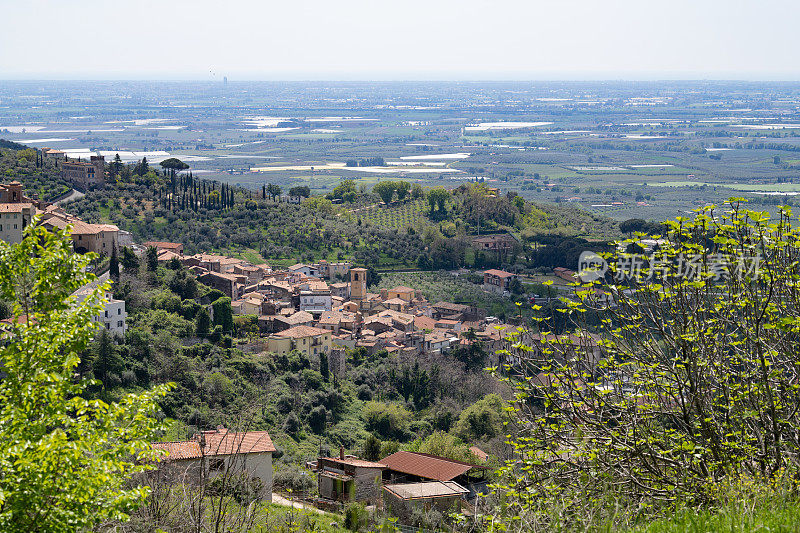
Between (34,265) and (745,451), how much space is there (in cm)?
530

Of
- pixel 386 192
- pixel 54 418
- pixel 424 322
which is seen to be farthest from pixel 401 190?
pixel 54 418

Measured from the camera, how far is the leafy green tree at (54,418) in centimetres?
552

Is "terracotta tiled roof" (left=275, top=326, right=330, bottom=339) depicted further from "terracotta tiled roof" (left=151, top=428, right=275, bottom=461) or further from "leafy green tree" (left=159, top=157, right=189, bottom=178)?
"leafy green tree" (left=159, top=157, right=189, bottom=178)

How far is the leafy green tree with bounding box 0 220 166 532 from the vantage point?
552cm

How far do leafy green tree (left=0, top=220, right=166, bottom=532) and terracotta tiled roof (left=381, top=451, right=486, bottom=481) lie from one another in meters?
9.58

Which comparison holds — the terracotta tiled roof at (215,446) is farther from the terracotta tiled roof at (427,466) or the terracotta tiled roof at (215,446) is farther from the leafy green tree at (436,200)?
the leafy green tree at (436,200)

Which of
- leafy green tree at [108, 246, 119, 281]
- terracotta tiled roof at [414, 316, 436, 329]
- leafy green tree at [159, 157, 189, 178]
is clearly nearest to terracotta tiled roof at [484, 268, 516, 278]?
terracotta tiled roof at [414, 316, 436, 329]

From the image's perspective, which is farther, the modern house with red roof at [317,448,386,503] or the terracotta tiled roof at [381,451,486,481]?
the terracotta tiled roof at [381,451,486,481]

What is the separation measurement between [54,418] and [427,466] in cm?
1103

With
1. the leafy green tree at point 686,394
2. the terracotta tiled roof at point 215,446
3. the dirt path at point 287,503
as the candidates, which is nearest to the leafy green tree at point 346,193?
the terracotta tiled roof at point 215,446

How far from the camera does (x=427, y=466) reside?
1617 centimetres

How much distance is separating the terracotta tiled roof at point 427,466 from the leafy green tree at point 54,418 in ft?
31.4

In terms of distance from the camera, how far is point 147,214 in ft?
137

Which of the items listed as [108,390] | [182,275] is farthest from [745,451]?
[182,275]
